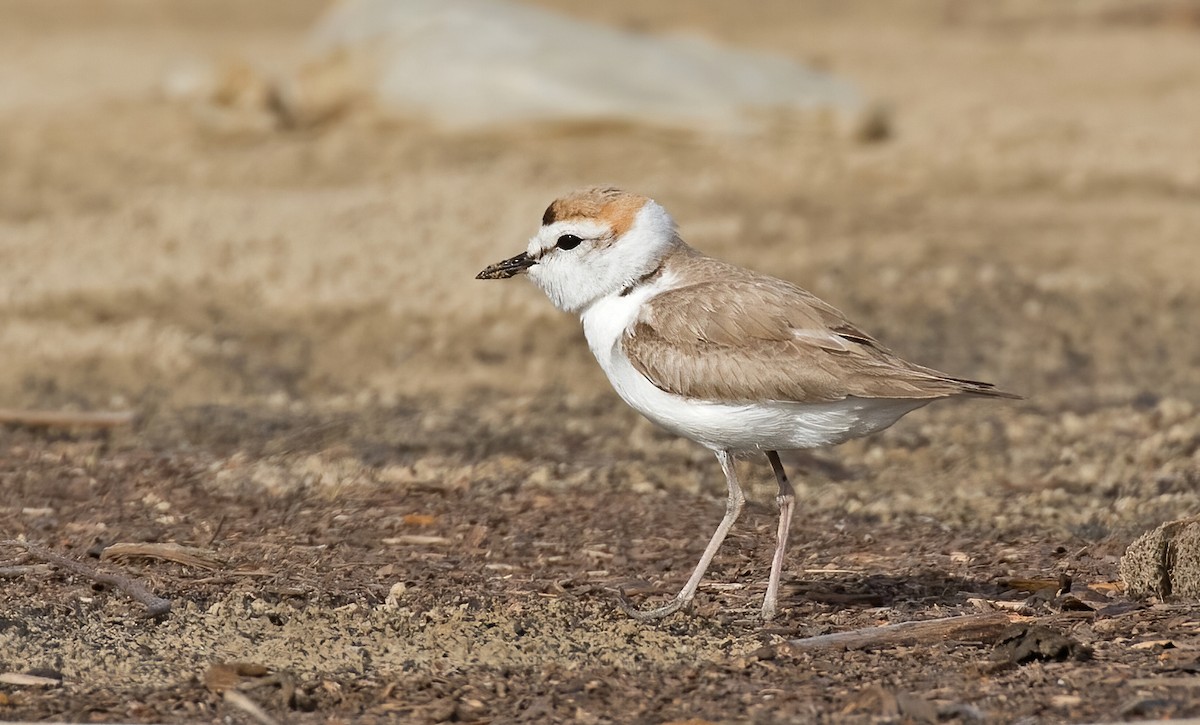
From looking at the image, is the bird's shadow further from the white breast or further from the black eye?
the black eye

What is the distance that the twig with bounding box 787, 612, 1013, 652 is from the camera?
4836 millimetres

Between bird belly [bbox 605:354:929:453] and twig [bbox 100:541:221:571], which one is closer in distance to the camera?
bird belly [bbox 605:354:929:453]

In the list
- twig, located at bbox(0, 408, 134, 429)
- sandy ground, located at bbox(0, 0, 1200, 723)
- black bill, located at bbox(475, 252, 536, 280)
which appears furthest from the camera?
twig, located at bbox(0, 408, 134, 429)

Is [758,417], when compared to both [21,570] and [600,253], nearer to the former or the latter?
[600,253]

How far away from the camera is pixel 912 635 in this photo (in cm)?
484

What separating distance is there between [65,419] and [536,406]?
7.48ft

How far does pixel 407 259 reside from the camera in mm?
10141

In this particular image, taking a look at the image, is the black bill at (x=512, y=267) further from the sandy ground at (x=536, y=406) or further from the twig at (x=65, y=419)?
the twig at (x=65, y=419)

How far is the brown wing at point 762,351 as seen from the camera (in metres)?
5.00

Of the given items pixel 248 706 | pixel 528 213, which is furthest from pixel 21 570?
pixel 528 213

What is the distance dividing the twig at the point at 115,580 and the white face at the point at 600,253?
1.73 m

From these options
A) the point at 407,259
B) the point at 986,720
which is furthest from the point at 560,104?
the point at 986,720

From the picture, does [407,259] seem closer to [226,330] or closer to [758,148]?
[226,330]

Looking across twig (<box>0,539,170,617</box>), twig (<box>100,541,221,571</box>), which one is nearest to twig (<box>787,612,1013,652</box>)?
twig (<box>0,539,170,617</box>)
